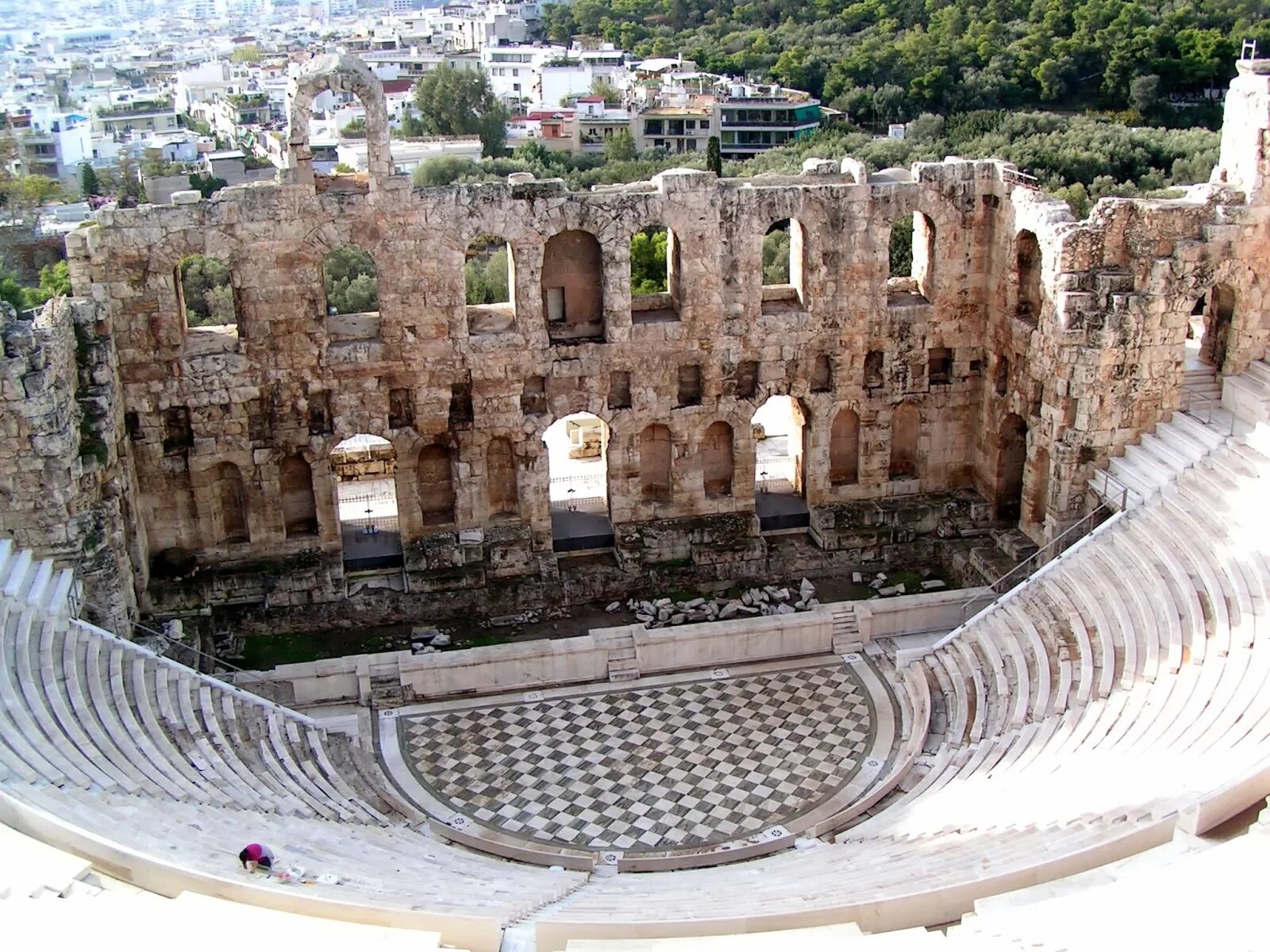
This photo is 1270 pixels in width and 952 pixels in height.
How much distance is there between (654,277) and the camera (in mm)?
46969

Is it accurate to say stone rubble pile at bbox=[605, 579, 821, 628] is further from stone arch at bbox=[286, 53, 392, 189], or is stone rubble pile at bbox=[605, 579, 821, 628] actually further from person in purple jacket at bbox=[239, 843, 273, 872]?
person in purple jacket at bbox=[239, 843, 273, 872]

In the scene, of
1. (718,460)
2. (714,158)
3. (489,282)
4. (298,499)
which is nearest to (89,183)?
(489,282)

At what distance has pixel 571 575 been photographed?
85.9 ft

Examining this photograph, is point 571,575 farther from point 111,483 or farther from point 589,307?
point 111,483

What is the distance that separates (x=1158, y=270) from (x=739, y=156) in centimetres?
6022

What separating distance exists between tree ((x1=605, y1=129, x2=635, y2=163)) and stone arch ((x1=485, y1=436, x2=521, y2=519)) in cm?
5126

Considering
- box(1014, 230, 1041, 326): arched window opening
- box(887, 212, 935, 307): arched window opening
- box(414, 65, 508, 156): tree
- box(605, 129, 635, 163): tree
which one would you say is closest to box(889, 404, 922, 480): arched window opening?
box(887, 212, 935, 307): arched window opening

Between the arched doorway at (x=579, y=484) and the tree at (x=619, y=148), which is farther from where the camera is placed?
the tree at (x=619, y=148)

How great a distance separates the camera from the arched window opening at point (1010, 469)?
27266 millimetres

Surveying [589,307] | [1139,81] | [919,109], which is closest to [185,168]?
[919,109]

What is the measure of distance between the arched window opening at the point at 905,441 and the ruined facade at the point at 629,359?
6 cm

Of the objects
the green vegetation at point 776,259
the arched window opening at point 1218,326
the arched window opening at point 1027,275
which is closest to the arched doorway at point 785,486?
the arched window opening at point 1027,275

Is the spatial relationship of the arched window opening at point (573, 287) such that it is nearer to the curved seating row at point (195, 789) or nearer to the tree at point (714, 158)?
the curved seating row at point (195, 789)

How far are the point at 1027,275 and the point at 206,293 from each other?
105 feet
